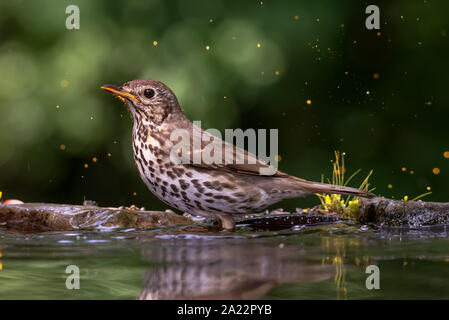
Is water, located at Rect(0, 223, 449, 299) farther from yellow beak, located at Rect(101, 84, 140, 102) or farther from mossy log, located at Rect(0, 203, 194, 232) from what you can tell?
yellow beak, located at Rect(101, 84, 140, 102)

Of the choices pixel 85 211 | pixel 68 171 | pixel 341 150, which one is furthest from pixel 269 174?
pixel 68 171

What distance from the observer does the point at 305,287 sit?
114 inches

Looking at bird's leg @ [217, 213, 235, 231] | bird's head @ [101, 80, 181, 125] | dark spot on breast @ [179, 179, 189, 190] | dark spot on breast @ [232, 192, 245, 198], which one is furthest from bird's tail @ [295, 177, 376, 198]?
bird's head @ [101, 80, 181, 125]

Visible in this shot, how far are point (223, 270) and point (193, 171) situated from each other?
1.94m

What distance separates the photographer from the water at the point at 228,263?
2842 mm

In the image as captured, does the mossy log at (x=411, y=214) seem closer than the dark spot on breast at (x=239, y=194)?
No

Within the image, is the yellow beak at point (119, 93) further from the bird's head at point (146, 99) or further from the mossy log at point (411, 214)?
the mossy log at point (411, 214)

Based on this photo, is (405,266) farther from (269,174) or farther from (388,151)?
A: (388,151)

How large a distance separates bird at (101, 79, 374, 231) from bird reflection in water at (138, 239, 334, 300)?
32.5 inches

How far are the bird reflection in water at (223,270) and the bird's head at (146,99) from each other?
150 cm

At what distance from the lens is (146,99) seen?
5.50 meters

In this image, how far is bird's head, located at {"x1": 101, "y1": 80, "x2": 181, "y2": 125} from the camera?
547cm

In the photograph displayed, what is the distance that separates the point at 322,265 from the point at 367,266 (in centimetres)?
23

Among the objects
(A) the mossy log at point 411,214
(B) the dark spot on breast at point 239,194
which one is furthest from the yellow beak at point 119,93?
(A) the mossy log at point 411,214
